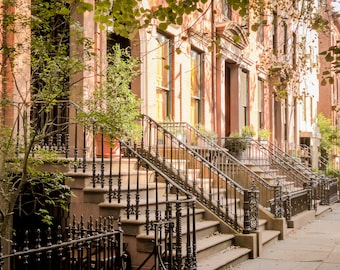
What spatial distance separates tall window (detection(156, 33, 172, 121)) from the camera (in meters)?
13.3

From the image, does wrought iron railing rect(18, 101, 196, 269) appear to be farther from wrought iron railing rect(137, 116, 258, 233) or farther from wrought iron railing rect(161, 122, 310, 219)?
wrought iron railing rect(161, 122, 310, 219)

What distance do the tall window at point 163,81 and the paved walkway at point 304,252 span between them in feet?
14.8

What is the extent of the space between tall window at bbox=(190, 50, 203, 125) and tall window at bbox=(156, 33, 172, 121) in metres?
1.47

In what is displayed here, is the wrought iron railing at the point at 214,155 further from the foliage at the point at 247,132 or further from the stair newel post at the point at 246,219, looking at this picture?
the foliage at the point at 247,132

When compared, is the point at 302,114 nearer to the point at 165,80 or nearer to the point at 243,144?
the point at 243,144

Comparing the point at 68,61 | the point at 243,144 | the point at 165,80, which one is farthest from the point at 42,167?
the point at 243,144

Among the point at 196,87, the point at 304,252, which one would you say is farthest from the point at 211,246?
the point at 196,87

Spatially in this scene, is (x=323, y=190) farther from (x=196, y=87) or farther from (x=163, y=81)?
A: (x=163, y=81)

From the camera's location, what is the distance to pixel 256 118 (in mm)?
20422

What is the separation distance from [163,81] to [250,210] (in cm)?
530

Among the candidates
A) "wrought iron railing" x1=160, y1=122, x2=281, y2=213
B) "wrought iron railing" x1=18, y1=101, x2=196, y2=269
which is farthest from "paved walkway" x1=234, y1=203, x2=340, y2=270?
"wrought iron railing" x1=18, y1=101, x2=196, y2=269

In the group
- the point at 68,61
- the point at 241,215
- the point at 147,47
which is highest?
the point at 147,47

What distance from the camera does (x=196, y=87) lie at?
50.6 ft

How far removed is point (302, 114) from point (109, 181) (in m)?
21.9
